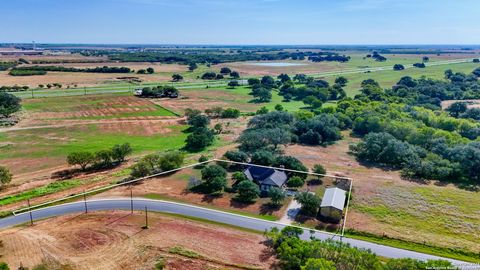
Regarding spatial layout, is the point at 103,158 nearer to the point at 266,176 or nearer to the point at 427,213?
the point at 266,176

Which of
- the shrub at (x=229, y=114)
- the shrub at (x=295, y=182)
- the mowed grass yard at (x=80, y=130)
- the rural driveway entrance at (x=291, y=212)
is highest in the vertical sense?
the shrub at (x=229, y=114)

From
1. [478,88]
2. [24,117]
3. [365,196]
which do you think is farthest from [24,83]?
[478,88]

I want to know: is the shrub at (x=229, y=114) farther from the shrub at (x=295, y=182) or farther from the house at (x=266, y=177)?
the shrub at (x=295, y=182)

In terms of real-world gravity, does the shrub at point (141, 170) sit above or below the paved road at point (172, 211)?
above

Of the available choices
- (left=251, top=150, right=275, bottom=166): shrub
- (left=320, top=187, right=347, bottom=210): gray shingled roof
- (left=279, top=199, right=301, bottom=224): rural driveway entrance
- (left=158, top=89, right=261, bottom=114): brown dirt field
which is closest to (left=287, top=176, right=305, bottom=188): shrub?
(left=279, top=199, right=301, bottom=224): rural driveway entrance

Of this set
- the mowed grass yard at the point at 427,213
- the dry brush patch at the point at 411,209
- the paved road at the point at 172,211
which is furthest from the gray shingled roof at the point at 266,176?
the mowed grass yard at the point at 427,213

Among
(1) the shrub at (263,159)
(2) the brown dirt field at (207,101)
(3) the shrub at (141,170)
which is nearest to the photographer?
(3) the shrub at (141,170)
